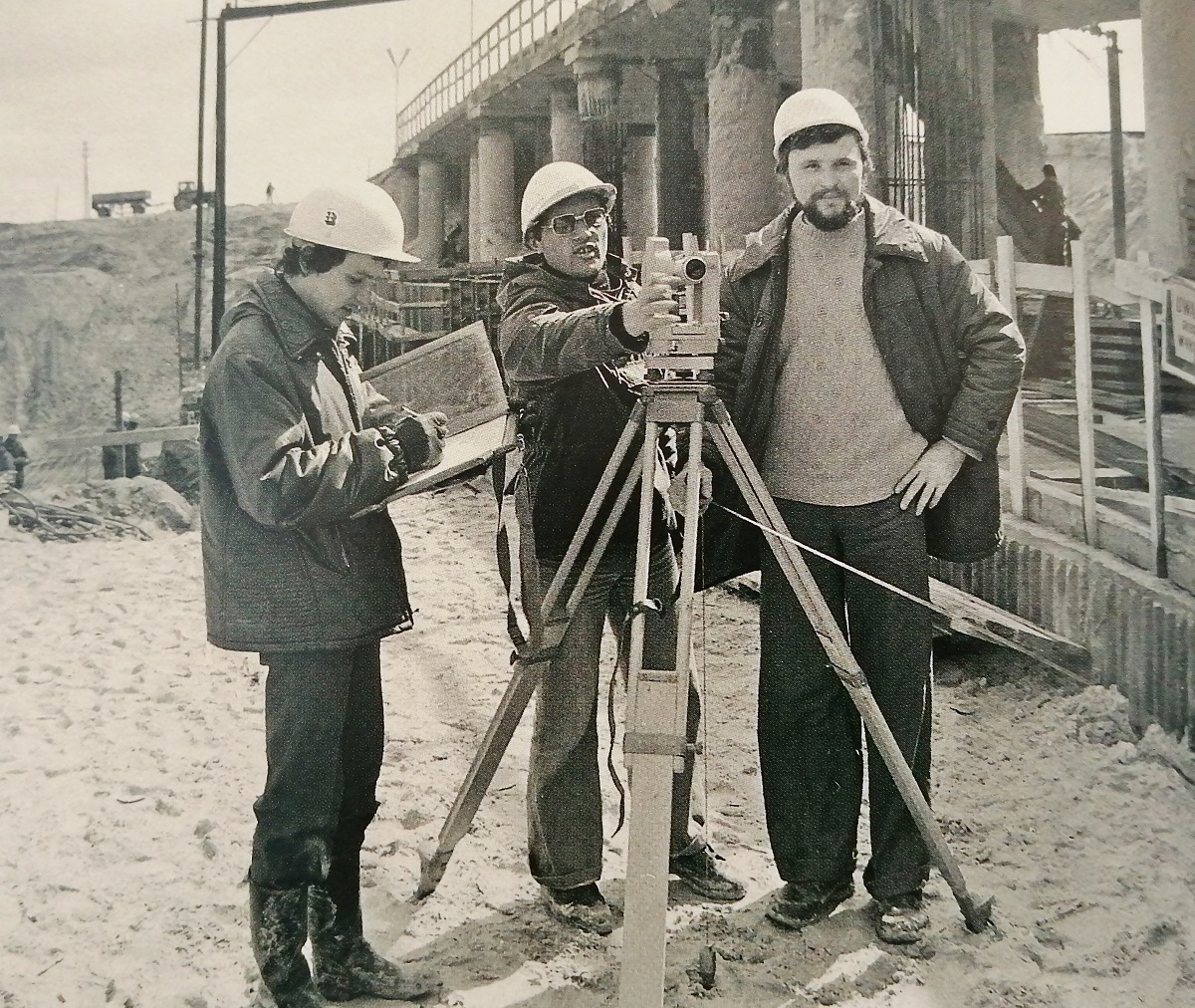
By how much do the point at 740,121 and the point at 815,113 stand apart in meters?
0.45

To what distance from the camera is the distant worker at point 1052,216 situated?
8.75 ft

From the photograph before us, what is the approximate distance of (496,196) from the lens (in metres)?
2.86

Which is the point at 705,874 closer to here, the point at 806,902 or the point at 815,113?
the point at 806,902

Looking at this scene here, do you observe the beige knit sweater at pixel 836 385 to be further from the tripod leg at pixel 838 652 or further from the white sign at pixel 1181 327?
the white sign at pixel 1181 327

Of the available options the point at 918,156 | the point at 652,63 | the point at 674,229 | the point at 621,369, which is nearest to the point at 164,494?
the point at 621,369

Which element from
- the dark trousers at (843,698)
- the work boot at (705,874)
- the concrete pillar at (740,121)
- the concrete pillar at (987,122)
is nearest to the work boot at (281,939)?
the work boot at (705,874)

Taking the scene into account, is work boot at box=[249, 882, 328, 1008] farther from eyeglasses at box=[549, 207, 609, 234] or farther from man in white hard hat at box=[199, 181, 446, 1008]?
eyeglasses at box=[549, 207, 609, 234]

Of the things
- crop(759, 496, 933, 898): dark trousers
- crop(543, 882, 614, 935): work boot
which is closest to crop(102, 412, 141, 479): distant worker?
crop(543, 882, 614, 935): work boot

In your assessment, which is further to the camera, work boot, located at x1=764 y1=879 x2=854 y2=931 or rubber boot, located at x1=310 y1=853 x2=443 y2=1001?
work boot, located at x1=764 y1=879 x2=854 y2=931

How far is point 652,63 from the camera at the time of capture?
2900mm

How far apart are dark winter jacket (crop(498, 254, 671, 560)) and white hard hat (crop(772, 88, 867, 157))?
54cm

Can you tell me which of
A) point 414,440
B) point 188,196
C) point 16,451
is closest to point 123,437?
point 16,451

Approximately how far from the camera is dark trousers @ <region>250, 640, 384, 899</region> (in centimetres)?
221

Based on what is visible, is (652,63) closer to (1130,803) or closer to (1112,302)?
(1112,302)
